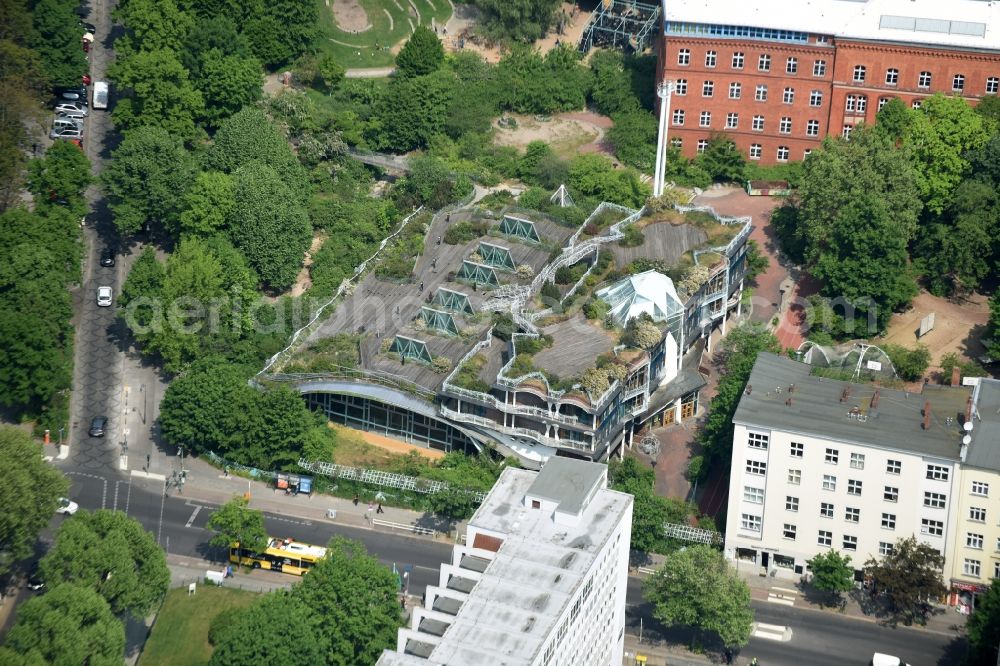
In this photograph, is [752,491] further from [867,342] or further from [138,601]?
[138,601]

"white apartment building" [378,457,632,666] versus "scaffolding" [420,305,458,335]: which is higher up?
"scaffolding" [420,305,458,335]

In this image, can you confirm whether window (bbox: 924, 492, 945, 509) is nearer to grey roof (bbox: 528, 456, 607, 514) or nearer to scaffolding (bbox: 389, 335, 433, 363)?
grey roof (bbox: 528, 456, 607, 514)

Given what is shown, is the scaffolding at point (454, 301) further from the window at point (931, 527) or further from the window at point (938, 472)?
the window at point (931, 527)

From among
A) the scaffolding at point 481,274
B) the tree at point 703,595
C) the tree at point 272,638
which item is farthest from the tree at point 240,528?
the scaffolding at point 481,274

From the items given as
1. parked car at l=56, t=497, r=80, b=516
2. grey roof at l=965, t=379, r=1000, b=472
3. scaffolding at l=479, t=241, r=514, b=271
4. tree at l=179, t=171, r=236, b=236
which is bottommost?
parked car at l=56, t=497, r=80, b=516

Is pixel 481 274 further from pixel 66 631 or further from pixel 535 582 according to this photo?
pixel 66 631

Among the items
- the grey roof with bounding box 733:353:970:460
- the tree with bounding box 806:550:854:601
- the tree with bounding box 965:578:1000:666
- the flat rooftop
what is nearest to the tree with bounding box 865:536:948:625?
the tree with bounding box 806:550:854:601
